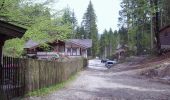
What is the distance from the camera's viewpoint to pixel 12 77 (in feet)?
Answer: 51.2

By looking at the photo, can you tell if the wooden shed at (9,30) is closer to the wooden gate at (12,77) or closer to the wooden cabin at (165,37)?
the wooden gate at (12,77)

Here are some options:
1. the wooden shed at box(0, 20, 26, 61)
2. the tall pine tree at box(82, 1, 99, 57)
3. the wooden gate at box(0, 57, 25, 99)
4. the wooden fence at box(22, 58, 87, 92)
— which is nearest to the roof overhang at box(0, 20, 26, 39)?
the wooden shed at box(0, 20, 26, 61)

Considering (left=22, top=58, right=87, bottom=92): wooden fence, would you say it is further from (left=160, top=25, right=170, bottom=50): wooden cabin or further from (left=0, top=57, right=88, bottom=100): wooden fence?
(left=160, top=25, right=170, bottom=50): wooden cabin

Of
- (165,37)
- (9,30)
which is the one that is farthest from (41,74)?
(165,37)

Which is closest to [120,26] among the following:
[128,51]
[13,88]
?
[128,51]

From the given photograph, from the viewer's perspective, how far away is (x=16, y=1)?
20984 millimetres

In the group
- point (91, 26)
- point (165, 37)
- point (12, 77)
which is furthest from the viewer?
point (91, 26)

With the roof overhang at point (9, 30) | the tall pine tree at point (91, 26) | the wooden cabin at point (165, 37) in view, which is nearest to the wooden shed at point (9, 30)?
the roof overhang at point (9, 30)

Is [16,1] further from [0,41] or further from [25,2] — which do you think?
[0,41]

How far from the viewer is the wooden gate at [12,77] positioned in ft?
48.8

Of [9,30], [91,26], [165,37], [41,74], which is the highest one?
[91,26]

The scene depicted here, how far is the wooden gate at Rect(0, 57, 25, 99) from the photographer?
586 inches

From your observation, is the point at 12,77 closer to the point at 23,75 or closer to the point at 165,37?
the point at 23,75

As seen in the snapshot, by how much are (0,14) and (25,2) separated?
8.81 feet
